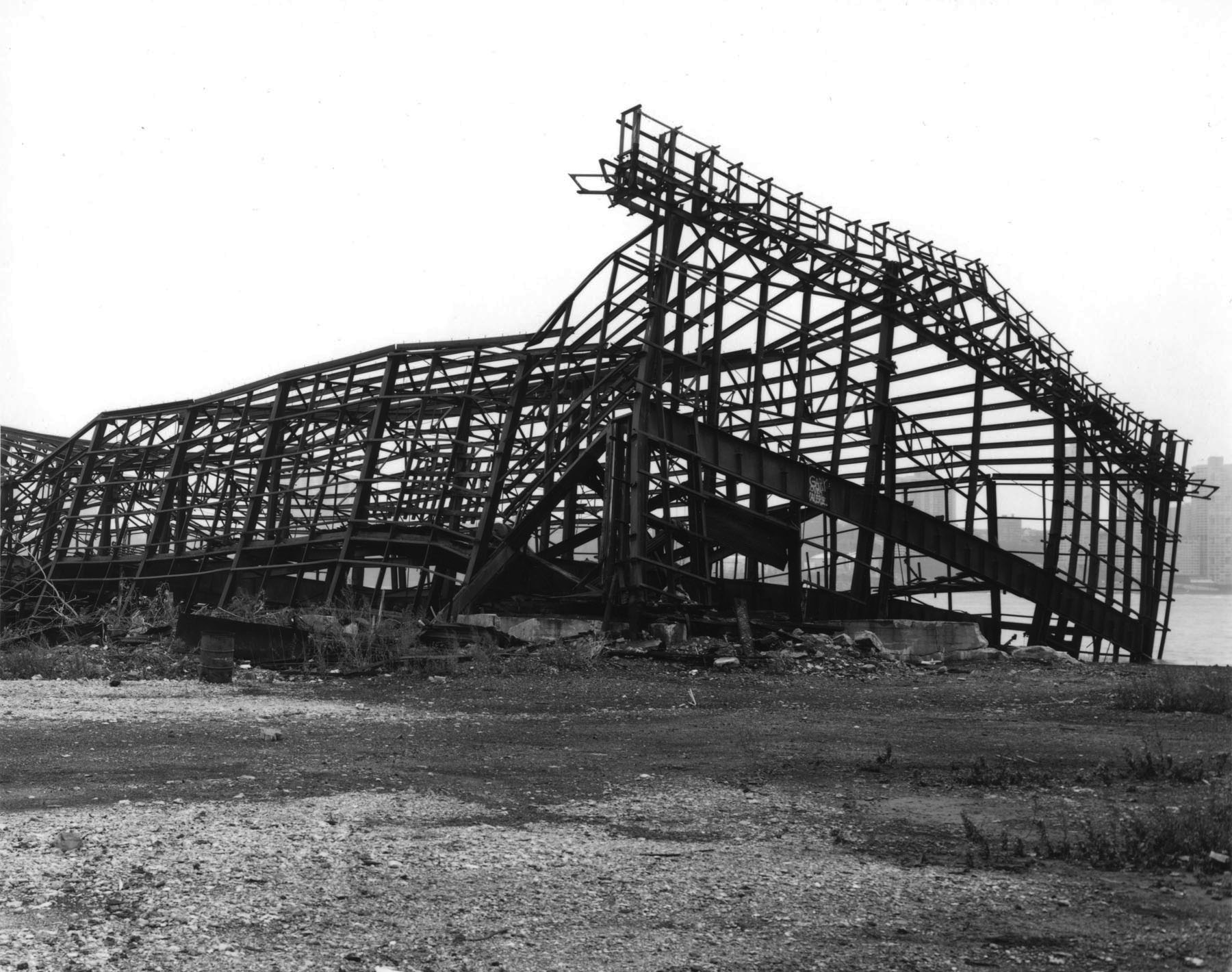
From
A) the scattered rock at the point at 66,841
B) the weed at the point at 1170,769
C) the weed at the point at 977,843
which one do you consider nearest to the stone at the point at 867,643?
the weed at the point at 1170,769

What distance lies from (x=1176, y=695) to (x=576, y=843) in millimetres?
8155

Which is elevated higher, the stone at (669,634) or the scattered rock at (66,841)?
the stone at (669,634)

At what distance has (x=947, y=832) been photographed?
19.2ft

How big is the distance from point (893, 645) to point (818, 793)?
11.3 m

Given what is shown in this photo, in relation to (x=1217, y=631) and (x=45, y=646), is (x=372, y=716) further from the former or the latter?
(x=1217, y=631)

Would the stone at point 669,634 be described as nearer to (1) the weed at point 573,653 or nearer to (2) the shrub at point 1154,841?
(1) the weed at point 573,653

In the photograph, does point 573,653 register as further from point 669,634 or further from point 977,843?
point 977,843

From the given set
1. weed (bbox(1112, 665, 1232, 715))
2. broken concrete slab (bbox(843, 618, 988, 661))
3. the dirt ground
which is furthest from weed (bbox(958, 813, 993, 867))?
broken concrete slab (bbox(843, 618, 988, 661))

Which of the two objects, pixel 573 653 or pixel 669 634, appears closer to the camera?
pixel 573 653

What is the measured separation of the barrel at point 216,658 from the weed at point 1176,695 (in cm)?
983

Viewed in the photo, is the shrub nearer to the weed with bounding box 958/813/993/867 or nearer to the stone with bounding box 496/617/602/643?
the weed with bounding box 958/813/993/867

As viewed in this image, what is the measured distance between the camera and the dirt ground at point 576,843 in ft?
13.3

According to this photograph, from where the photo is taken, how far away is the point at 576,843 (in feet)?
18.2

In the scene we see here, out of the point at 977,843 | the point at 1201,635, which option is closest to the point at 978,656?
the point at 977,843
